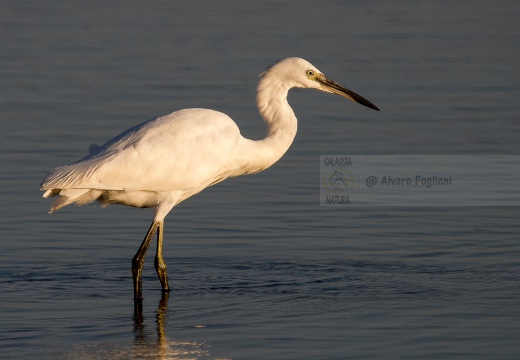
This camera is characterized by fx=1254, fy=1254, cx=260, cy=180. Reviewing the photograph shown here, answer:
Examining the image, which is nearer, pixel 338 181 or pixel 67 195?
pixel 67 195

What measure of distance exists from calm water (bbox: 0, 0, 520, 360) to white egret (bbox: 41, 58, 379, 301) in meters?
0.74

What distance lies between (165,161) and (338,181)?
3983mm

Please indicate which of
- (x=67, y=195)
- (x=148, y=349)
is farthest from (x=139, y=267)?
(x=148, y=349)

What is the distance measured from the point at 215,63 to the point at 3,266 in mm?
9593

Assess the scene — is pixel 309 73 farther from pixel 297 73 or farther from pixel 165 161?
pixel 165 161

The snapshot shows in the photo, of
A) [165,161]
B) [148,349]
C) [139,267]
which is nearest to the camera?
[148,349]

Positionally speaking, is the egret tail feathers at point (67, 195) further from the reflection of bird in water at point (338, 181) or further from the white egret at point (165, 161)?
the reflection of bird in water at point (338, 181)

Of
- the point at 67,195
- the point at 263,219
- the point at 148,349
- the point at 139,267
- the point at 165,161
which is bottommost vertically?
the point at 148,349

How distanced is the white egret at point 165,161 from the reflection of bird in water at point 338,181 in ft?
8.98

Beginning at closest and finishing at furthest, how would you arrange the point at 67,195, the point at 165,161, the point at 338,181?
the point at 67,195
the point at 165,161
the point at 338,181

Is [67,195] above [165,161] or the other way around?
the other way around

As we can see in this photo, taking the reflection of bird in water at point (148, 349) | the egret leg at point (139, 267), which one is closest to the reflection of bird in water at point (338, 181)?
the egret leg at point (139, 267)

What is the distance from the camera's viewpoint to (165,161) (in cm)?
1190

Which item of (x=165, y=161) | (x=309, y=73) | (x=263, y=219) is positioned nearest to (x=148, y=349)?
(x=165, y=161)
